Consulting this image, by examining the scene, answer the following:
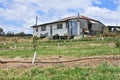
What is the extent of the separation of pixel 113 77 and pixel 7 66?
15.7ft

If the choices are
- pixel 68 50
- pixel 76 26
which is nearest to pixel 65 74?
pixel 68 50

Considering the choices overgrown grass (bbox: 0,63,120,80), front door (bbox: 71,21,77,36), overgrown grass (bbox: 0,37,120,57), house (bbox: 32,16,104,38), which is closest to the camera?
overgrown grass (bbox: 0,63,120,80)

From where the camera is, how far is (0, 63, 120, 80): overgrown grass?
30.4ft

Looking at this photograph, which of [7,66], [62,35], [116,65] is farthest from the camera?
[62,35]

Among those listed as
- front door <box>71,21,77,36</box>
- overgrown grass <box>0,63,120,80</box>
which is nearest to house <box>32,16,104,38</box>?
front door <box>71,21,77,36</box>

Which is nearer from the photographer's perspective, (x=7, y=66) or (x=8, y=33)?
(x=7, y=66)

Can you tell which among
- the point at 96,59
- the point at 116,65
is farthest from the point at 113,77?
the point at 96,59

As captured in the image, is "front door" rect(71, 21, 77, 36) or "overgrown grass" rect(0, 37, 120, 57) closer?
"overgrown grass" rect(0, 37, 120, 57)

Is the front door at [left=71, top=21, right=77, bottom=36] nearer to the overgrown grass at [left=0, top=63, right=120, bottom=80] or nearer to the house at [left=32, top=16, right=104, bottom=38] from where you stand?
the house at [left=32, top=16, right=104, bottom=38]

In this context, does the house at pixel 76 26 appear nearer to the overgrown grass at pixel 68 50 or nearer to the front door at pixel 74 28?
the front door at pixel 74 28

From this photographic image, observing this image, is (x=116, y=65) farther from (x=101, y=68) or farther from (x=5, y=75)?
(x=5, y=75)

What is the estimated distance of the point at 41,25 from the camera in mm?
53781

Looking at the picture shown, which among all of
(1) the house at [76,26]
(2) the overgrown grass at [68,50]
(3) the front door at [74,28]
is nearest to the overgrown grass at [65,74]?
(2) the overgrown grass at [68,50]

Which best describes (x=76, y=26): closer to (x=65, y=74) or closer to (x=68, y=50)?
(x=68, y=50)
